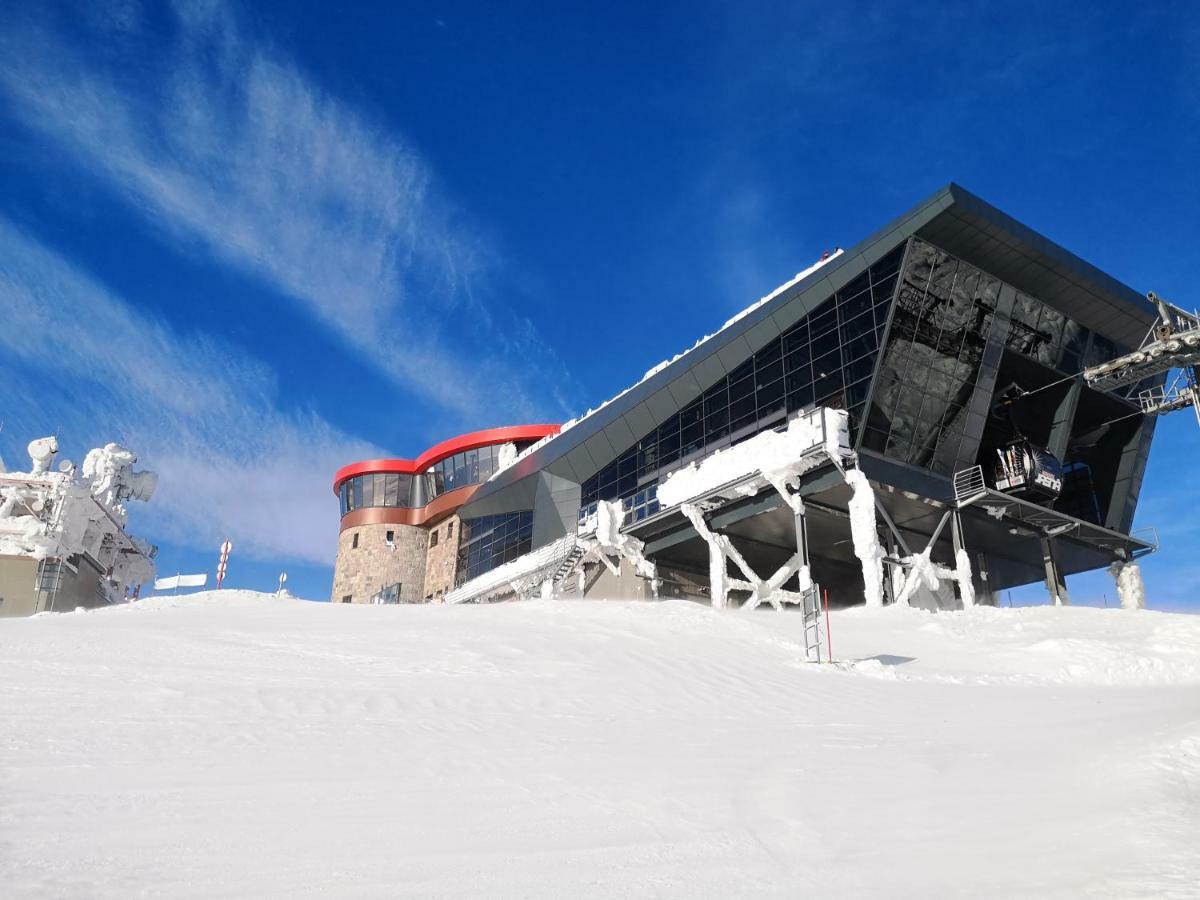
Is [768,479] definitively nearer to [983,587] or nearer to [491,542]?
[983,587]

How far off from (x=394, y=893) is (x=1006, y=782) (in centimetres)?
472

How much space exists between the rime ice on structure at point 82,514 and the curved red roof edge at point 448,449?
49.4 feet

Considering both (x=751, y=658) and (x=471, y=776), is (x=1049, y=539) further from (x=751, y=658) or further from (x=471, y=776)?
(x=471, y=776)

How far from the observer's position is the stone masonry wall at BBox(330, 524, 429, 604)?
190ft

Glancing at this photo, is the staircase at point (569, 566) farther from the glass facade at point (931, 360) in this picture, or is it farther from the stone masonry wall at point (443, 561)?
the stone masonry wall at point (443, 561)

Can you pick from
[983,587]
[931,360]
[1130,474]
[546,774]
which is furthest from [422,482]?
[546,774]

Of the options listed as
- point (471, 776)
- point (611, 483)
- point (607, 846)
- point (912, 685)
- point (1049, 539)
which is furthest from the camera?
point (611, 483)

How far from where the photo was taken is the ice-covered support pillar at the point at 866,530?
2469 cm

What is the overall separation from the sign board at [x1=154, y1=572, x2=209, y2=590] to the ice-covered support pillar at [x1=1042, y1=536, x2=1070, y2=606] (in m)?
51.0

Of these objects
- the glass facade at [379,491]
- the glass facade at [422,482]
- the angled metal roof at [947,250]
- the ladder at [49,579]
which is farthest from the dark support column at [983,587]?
the ladder at [49,579]

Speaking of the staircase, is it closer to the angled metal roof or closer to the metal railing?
the angled metal roof

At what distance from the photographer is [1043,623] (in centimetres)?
1892

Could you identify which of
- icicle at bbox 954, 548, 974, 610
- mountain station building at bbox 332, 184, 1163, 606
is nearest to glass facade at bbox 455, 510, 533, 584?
mountain station building at bbox 332, 184, 1163, 606

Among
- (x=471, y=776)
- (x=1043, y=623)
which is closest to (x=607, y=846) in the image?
(x=471, y=776)
